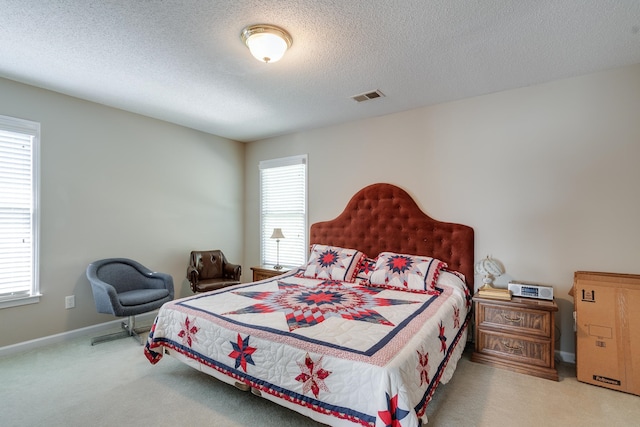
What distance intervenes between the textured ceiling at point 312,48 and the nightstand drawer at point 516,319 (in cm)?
210

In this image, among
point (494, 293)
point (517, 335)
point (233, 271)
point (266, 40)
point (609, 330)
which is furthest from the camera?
point (233, 271)

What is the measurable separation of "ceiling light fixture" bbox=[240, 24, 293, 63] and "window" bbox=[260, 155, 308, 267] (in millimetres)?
2336

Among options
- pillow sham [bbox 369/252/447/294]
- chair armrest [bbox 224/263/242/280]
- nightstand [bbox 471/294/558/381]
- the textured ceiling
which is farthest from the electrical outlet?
nightstand [bbox 471/294/558/381]

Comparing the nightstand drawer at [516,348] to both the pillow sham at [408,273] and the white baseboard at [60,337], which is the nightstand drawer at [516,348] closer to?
the pillow sham at [408,273]

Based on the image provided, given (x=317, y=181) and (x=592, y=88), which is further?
(x=317, y=181)

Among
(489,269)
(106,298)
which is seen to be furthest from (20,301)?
(489,269)

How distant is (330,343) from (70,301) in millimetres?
3188

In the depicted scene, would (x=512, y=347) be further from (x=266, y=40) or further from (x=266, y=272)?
(x=266, y=40)

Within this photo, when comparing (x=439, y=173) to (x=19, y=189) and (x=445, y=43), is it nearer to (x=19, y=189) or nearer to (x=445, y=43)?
(x=445, y=43)

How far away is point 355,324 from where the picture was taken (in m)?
2.03

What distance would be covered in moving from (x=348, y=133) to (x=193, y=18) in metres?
2.48

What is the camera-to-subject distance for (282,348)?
5.90 ft

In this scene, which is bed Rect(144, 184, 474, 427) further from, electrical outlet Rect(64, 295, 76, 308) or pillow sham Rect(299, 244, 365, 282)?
electrical outlet Rect(64, 295, 76, 308)

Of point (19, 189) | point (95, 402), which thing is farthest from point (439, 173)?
point (19, 189)
